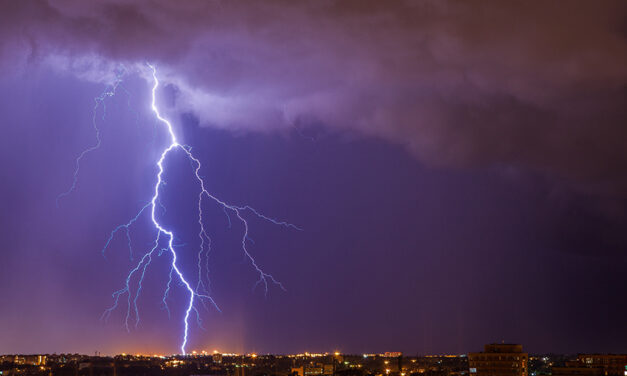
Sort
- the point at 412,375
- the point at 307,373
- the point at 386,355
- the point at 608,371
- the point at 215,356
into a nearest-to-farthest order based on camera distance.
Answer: the point at 608,371 → the point at 412,375 → the point at 307,373 → the point at 215,356 → the point at 386,355

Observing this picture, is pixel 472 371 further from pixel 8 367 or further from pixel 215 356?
pixel 215 356

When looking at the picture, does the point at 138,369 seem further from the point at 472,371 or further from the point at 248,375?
the point at 472,371

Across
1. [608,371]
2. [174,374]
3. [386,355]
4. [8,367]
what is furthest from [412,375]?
[386,355]

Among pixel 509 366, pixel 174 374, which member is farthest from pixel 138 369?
pixel 509 366

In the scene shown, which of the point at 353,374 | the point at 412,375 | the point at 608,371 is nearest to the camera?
the point at 353,374

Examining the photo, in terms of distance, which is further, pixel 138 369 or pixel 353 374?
pixel 138 369

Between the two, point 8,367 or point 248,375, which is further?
point 8,367
